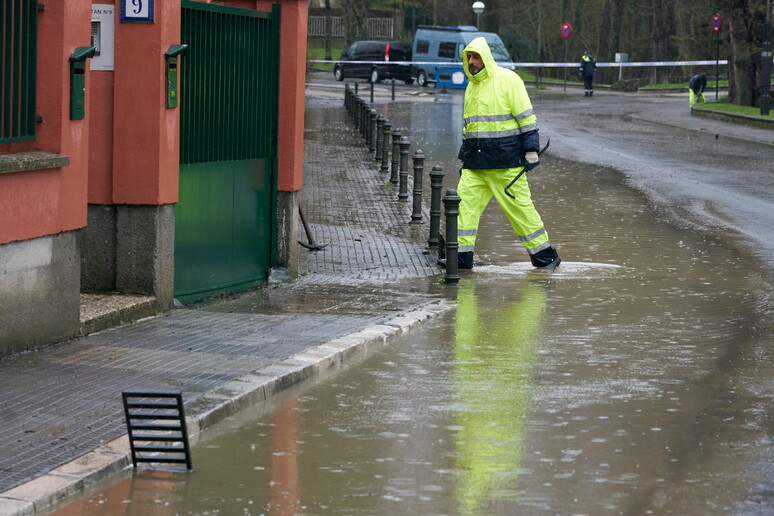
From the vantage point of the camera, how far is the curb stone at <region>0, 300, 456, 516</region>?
607 cm

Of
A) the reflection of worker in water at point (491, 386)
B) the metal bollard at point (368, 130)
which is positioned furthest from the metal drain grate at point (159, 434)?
the metal bollard at point (368, 130)

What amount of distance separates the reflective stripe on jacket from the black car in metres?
45.6

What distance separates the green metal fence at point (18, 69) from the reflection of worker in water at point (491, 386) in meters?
3.11

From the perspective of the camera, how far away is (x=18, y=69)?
9164 mm

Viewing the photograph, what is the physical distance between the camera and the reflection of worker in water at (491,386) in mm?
6586

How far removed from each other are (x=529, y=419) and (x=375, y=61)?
5342 cm

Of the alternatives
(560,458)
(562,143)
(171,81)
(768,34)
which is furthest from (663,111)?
(560,458)

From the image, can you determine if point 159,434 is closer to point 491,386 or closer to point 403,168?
point 491,386

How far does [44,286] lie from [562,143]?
22515 millimetres

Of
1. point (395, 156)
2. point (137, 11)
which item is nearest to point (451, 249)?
point (137, 11)

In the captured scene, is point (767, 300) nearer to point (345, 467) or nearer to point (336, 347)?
point (336, 347)

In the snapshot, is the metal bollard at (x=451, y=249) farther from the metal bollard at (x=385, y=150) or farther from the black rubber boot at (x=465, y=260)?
the metal bollard at (x=385, y=150)

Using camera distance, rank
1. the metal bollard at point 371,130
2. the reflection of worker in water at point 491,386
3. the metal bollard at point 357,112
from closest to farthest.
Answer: the reflection of worker in water at point 491,386 → the metal bollard at point 371,130 → the metal bollard at point 357,112

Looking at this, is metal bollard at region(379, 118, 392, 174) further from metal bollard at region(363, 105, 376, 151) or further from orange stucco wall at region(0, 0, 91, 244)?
orange stucco wall at region(0, 0, 91, 244)
